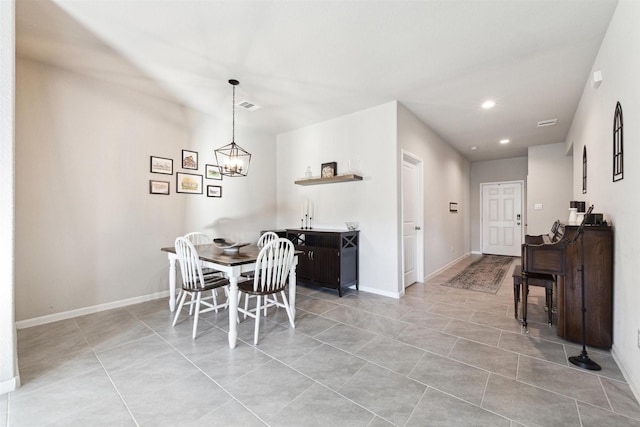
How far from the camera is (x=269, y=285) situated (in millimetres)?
2605

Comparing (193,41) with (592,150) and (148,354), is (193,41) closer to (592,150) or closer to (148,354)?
(148,354)


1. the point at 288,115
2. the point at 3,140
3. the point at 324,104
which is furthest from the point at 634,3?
the point at 3,140

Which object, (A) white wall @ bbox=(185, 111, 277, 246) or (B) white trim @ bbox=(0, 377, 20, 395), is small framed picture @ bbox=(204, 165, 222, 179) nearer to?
(A) white wall @ bbox=(185, 111, 277, 246)

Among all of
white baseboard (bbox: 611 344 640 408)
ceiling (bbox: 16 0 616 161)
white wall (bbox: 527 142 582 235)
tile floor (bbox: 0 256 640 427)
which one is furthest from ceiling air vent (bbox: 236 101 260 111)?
white wall (bbox: 527 142 582 235)

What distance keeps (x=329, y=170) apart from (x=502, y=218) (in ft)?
18.3

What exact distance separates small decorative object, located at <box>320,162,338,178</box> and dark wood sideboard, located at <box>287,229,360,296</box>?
958 mm

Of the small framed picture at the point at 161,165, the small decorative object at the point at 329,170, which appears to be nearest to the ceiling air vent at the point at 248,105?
the small framed picture at the point at 161,165

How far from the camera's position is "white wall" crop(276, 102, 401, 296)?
3.84 m

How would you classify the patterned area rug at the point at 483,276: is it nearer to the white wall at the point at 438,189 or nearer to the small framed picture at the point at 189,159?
the white wall at the point at 438,189

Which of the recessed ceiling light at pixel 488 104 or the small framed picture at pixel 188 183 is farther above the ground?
the recessed ceiling light at pixel 488 104

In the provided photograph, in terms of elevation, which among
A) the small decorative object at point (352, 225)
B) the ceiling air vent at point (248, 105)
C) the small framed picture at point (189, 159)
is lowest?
the small decorative object at point (352, 225)

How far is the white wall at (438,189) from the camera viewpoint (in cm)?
431

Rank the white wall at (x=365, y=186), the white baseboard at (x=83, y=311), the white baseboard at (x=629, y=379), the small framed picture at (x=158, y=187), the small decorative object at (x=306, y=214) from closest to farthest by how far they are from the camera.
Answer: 1. the white baseboard at (x=629, y=379)
2. the white baseboard at (x=83, y=311)
3. the small framed picture at (x=158, y=187)
4. the white wall at (x=365, y=186)
5. the small decorative object at (x=306, y=214)

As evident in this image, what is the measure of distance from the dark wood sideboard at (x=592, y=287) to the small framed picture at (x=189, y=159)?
4.46 meters
